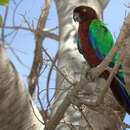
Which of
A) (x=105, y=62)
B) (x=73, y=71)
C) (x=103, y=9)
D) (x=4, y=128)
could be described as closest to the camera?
(x=105, y=62)

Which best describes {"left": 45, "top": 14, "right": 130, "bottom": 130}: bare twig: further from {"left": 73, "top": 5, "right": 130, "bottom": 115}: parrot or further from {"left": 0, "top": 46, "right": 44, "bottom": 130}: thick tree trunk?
{"left": 73, "top": 5, "right": 130, "bottom": 115}: parrot

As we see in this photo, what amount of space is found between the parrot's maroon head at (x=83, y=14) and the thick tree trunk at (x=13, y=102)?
90 cm

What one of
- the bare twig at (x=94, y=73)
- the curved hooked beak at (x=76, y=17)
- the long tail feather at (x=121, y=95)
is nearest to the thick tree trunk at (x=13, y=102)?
the bare twig at (x=94, y=73)

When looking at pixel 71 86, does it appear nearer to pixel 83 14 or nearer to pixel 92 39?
pixel 92 39

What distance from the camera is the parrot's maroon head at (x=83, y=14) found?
247 cm

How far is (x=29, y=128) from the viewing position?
176cm

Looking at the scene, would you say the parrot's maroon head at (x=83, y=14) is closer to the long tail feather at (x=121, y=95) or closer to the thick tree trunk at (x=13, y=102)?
the long tail feather at (x=121, y=95)

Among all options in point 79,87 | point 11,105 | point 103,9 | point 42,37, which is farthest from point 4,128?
point 42,37

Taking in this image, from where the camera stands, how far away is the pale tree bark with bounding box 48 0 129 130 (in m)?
1.64

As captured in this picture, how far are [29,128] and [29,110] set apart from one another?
0.38 ft

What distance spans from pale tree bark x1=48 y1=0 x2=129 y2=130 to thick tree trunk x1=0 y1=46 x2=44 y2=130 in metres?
0.17

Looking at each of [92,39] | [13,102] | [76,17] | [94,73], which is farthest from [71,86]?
[76,17]

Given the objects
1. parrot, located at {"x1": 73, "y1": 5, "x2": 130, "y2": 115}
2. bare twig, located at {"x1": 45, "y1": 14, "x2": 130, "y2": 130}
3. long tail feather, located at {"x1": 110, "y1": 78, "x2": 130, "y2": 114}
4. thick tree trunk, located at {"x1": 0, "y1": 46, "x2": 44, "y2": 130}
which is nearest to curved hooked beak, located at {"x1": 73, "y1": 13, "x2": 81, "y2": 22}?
parrot, located at {"x1": 73, "y1": 5, "x2": 130, "y2": 115}

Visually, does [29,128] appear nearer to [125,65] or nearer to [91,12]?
[125,65]
